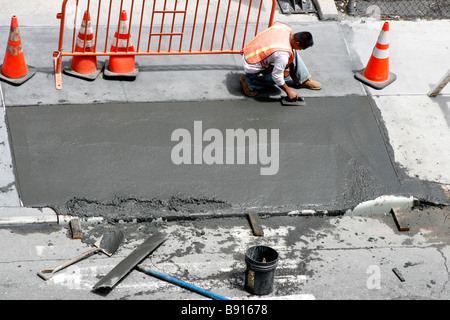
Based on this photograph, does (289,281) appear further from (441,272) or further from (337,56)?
(337,56)

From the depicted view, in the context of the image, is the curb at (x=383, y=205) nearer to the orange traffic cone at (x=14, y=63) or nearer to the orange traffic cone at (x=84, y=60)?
the orange traffic cone at (x=84, y=60)

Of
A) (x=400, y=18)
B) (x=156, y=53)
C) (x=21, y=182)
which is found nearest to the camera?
(x=21, y=182)

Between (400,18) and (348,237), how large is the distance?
4742 millimetres

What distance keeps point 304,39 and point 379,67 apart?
1.29 meters

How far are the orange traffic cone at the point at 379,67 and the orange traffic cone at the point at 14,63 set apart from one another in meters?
4.19

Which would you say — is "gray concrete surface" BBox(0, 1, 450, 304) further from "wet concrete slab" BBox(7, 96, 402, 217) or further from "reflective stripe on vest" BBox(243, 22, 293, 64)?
"reflective stripe on vest" BBox(243, 22, 293, 64)

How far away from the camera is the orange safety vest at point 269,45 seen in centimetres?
852

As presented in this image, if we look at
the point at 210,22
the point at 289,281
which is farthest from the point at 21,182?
the point at 210,22

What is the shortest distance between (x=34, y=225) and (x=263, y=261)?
227cm

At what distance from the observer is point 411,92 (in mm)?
9164

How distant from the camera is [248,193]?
296 inches

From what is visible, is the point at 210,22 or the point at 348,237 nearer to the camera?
the point at 348,237
